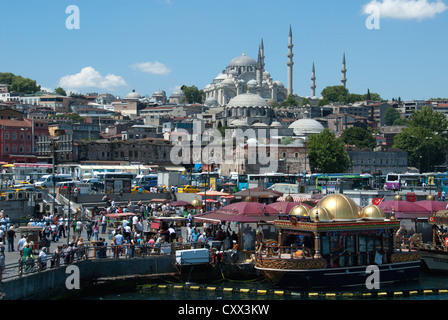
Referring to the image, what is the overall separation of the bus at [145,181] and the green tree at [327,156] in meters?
23.4

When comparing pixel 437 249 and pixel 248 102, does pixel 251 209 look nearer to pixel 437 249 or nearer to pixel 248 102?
pixel 437 249

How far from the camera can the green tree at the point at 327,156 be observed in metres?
59.1

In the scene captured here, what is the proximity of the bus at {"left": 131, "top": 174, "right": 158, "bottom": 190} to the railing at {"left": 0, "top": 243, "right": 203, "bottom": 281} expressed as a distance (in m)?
20.5

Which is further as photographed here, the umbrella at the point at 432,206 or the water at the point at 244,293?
the umbrella at the point at 432,206

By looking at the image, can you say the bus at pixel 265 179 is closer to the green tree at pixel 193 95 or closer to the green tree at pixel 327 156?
the green tree at pixel 327 156

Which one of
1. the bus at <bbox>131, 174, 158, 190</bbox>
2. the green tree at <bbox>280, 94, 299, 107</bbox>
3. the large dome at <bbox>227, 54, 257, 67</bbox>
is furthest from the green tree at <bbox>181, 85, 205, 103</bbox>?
the bus at <bbox>131, 174, 158, 190</bbox>

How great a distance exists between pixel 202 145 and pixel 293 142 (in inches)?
354

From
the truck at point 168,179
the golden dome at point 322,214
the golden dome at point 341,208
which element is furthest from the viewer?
the truck at point 168,179

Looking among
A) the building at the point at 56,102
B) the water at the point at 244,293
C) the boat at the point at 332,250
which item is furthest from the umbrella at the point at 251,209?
the building at the point at 56,102

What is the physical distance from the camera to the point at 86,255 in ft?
53.1

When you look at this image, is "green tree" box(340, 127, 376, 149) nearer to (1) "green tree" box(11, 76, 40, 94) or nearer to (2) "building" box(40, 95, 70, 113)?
(2) "building" box(40, 95, 70, 113)

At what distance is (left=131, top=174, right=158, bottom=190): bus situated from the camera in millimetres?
38156
